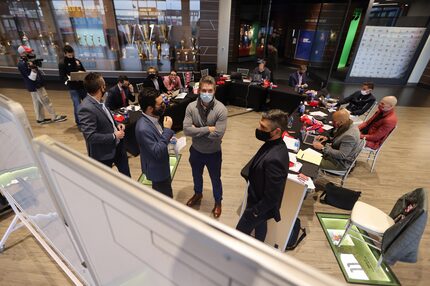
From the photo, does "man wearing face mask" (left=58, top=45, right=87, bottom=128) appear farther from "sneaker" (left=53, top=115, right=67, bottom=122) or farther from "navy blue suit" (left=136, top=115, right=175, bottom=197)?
"navy blue suit" (left=136, top=115, right=175, bottom=197)

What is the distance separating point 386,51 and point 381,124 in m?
7.52

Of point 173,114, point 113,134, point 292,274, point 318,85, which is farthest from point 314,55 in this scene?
point 292,274

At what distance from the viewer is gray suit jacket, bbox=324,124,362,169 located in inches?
119

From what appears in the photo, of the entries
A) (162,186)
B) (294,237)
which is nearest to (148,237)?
(162,186)

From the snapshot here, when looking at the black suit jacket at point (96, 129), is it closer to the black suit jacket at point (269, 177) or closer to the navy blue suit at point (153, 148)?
the navy blue suit at point (153, 148)

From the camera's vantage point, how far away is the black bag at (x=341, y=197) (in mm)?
3311

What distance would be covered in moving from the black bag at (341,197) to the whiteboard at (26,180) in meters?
3.18

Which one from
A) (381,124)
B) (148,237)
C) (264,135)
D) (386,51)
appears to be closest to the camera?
(148,237)

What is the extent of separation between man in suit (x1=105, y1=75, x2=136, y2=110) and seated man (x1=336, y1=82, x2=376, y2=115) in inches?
180

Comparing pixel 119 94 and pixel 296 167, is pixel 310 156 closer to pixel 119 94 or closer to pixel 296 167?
pixel 296 167

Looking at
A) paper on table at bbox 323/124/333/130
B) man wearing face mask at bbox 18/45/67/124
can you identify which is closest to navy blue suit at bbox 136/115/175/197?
paper on table at bbox 323/124/333/130

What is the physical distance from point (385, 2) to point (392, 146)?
6966mm

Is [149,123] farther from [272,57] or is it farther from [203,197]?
[272,57]

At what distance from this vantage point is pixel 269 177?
1.83 metres
